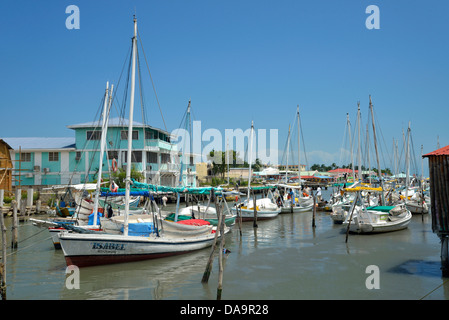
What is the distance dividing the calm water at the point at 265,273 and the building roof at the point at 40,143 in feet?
96.4

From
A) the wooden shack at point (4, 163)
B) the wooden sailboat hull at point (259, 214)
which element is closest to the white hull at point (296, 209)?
the wooden sailboat hull at point (259, 214)

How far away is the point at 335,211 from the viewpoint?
116 feet

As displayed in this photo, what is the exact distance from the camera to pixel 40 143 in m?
54.4

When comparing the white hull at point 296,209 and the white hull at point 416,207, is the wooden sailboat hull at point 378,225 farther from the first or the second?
the white hull at point 296,209

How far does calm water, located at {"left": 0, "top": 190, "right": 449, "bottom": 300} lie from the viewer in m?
14.5

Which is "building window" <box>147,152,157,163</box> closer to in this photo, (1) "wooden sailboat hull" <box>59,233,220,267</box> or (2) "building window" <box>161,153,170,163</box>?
(2) "building window" <box>161,153,170,163</box>

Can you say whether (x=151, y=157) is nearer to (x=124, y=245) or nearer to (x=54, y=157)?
(x=54, y=157)

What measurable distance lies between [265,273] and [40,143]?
1838 inches

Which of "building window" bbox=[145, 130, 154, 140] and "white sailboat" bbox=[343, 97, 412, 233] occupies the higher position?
"building window" bbox=[145, 130, 154, 140]

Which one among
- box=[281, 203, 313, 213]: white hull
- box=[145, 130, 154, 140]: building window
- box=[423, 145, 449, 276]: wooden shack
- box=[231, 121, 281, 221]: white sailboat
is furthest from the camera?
box=[145, 130, 154, 140]: building window

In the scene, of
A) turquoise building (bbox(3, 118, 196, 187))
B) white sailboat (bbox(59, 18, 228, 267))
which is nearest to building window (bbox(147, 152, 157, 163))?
turquoise building (bbox(3, 118, 196, 187))

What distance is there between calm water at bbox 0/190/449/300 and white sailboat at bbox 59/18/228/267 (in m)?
0.43

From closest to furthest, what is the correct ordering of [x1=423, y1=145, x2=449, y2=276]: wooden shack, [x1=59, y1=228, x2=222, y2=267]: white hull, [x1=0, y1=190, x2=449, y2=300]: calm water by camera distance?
[x1=0, y1=190, x2=449, y2=300]: calm water, [x1=423, y1=145, x2=449, y2=276]: wooden shack, [x1=59, y1=228, x2=222, y2=267]: white hull
